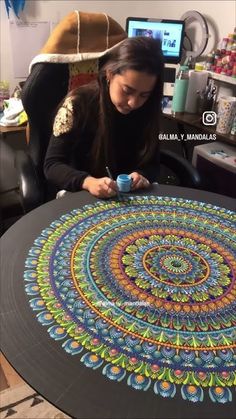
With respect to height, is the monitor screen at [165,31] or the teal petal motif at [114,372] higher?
the monitor screen at [165,31]

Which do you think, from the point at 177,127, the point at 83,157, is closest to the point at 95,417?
the point at 83,157

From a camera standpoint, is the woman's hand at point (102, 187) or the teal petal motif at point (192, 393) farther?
the woman's hand at point (102, 187)

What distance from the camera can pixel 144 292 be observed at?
87cm

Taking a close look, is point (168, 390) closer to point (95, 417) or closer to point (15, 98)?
point (95, 417)

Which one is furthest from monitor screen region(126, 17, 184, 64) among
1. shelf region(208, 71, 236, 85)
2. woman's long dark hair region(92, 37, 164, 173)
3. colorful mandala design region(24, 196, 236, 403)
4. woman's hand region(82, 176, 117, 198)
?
colorful mandala design region(24, 196, 236, 403)

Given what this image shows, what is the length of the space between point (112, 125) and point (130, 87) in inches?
9.3

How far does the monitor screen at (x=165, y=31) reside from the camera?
231cm

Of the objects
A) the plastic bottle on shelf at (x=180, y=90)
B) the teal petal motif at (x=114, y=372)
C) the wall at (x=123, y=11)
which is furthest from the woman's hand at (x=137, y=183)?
the wall at (x=123, y=11)

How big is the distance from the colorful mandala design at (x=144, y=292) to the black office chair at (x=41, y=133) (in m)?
0.28

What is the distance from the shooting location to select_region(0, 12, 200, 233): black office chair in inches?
52.9

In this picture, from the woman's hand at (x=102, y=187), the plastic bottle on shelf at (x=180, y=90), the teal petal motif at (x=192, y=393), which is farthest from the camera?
the plastic bottle on shelf at (x=180, y=90)

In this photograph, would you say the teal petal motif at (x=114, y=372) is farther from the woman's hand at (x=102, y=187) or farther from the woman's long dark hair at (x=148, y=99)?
the woman's long dark hair at (x=148, y=99)

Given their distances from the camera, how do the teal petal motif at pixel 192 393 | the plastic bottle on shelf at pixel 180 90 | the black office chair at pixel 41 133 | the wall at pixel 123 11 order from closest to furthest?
1. the teal petal motif at pixel 192 393
2. the black office chair at pixel 41 133
3. the plastic bottle on shelf at pixel 180 90
4. the wall at pixel 123 11

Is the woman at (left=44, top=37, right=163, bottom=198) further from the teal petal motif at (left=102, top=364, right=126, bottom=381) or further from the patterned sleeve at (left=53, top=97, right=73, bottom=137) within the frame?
the teal petal motif at (left=102, top=364, right=126, bottom=381)
